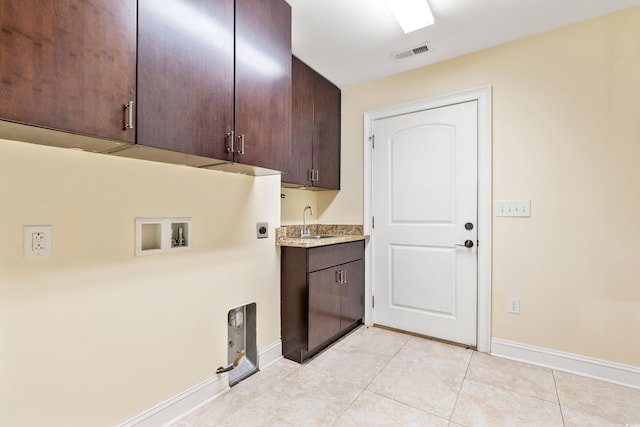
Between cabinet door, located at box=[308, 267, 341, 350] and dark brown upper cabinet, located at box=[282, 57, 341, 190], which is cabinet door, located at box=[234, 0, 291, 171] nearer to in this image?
dark brown upper cabinet, located at box=[282, 57, 341, 190]

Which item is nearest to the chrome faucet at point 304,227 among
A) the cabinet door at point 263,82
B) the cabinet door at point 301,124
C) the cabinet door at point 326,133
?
the cabinet door at point 326,133

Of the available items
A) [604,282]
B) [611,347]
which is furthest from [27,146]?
[611,347]

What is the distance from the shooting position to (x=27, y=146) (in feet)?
3.82

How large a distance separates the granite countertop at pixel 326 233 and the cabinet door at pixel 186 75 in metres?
0.96

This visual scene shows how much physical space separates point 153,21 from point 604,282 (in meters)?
2.95

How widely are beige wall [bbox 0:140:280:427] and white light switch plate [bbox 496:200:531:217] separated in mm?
1991

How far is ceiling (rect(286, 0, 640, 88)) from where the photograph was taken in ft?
6.32

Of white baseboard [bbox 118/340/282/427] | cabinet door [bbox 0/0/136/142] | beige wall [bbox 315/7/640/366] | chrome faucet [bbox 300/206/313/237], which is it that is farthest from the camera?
chrome faucet [bbox 300/206/313/237]

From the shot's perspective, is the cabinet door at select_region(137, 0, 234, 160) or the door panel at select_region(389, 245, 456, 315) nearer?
the cabinet door at select_region(137, 0, 234, 160)

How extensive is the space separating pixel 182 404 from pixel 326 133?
94.6 inches

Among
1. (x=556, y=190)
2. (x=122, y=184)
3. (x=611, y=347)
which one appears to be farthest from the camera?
(x=556, y=190)

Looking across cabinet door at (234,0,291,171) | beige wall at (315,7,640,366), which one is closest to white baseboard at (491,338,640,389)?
beige wall at (315,7,640,366)

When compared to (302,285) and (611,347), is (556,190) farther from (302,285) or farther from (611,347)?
(302,285)

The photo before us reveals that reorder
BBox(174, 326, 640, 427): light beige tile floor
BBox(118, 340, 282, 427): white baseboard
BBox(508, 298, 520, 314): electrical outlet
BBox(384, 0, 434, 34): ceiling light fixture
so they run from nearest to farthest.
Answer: BBox(118, 340, 282, 427): white baseboard < BBox(174, 326, 640, 427): light beige tile floor < BBox(384, 0, 434, 34): ceiling light fixture < BBox(508, 298, 520, 314): electrical outlet
